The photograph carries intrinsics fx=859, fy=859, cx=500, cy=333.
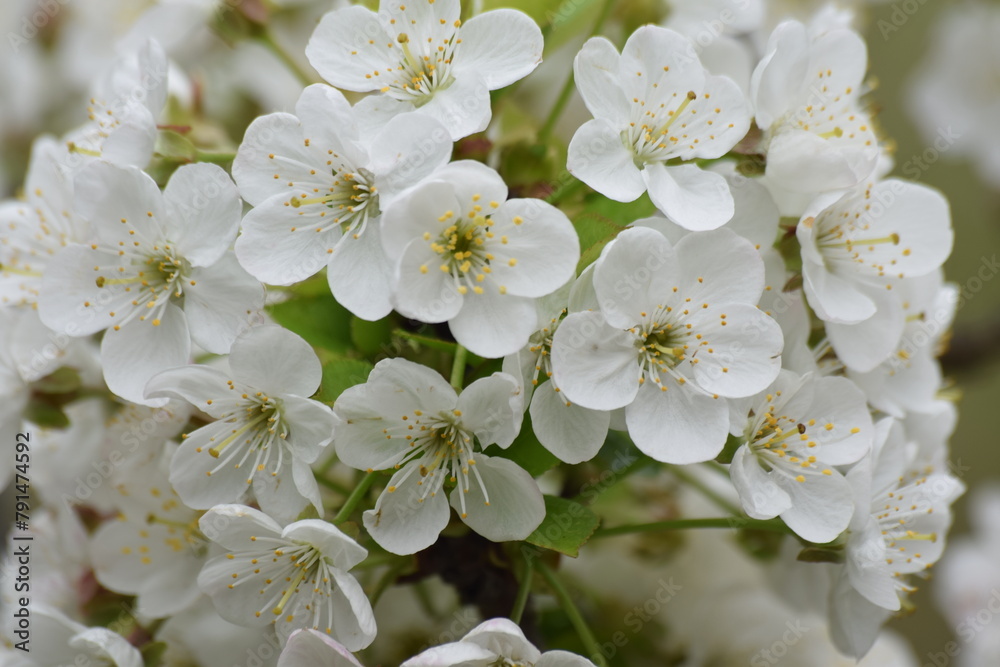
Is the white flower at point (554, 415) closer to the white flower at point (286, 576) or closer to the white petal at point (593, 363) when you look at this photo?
the white petal at point (593, 363)

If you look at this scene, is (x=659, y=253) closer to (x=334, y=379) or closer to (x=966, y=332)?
(x=334, y=379)

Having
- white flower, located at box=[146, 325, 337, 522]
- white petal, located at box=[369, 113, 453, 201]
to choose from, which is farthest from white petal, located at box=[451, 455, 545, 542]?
white petal, located at box=[369, 113, 453, 201]

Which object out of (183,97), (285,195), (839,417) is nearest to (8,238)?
(183,97)

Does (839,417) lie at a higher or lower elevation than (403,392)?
lower

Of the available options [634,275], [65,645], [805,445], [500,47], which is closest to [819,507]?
[805,445]

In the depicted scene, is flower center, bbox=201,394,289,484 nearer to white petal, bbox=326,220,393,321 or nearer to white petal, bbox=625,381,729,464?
white petal, bbox=326,220,393,321

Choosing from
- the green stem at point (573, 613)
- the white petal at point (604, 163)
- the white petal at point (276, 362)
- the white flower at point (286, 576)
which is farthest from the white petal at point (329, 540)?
the white petal at point (604, 163)

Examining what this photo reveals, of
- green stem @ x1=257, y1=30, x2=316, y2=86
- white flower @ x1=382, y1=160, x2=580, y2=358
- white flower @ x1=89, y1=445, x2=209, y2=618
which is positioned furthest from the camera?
green stem @ x1=257, y1=30, x2=316, y2=86
